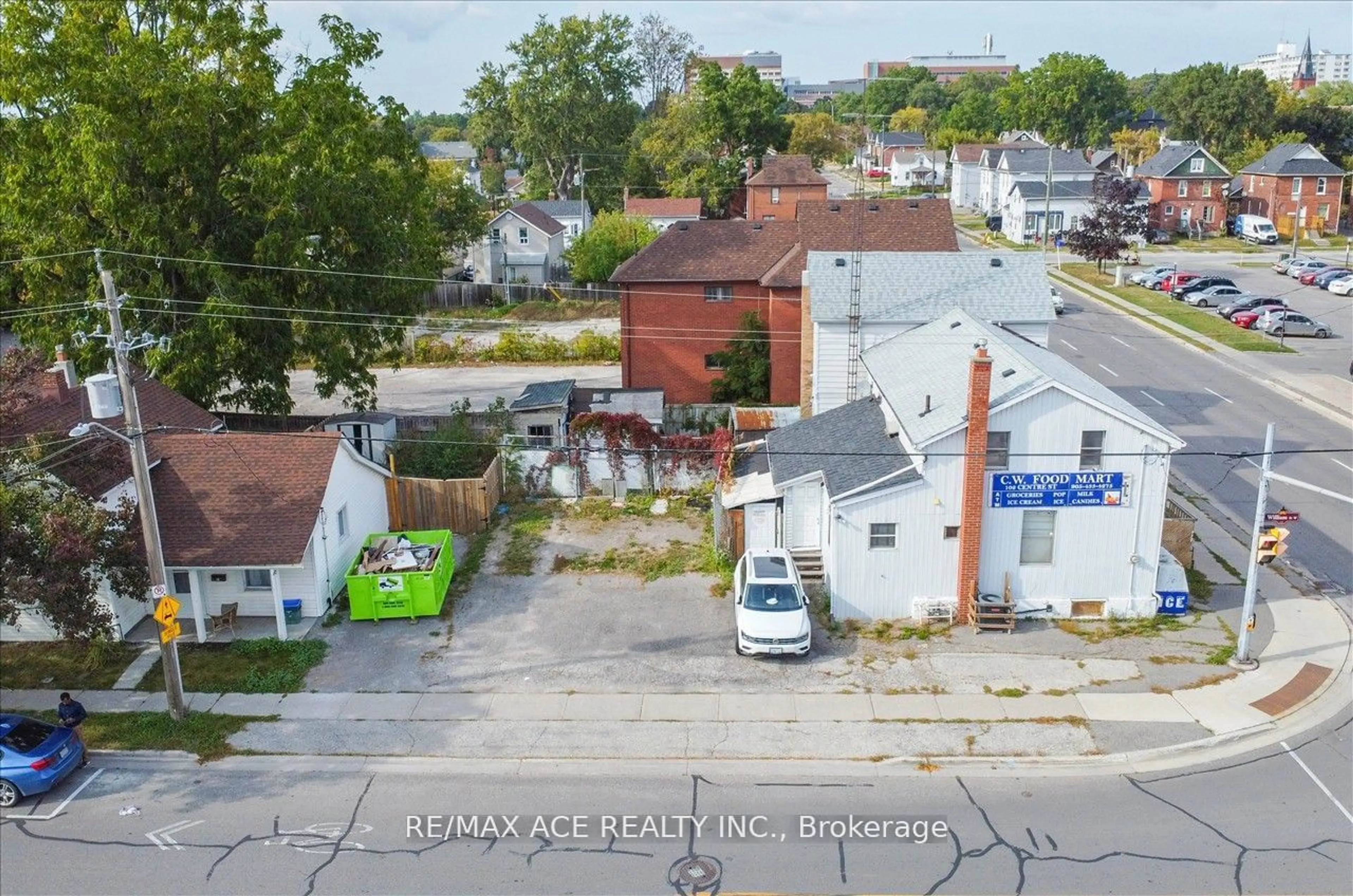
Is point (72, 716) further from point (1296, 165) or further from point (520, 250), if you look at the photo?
point (1296, 165)

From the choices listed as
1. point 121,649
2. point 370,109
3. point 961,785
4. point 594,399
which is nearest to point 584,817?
point 961,785

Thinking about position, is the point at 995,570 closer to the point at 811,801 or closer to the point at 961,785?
the point at 961,785

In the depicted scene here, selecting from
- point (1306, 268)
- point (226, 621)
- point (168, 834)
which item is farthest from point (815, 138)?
point (168, 834)

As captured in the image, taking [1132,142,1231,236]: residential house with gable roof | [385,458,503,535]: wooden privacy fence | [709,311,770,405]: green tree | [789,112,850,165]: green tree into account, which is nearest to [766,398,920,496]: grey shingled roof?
[385,458,503,535]: wooden privacy fence

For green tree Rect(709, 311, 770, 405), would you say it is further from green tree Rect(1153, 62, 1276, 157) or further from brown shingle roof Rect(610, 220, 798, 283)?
green tree Rect(1153, 62, 1276, 157)

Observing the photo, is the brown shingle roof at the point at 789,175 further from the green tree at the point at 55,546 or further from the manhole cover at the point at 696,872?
the manhole cover at the point at 696,872

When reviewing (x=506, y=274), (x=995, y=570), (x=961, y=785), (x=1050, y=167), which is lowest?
(x=961, y=785)
